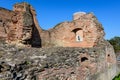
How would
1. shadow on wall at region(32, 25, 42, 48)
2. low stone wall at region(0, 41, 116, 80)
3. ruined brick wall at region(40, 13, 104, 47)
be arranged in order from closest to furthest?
low stone wall at region(0, 41, 116, 80) → ruined brick wall at region(40, 13, 104, 47) → shadow on wall at region(32, 25, 42, 48)

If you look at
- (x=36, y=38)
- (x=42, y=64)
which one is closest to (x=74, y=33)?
(x=36, y=38)

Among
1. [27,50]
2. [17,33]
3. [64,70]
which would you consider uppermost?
[17,33]

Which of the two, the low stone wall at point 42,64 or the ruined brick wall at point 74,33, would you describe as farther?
the ruined brick wall at point 74,33

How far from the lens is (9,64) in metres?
5.47

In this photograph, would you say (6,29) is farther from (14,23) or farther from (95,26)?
(95,26)

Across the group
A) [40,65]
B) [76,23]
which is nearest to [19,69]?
[40,65]

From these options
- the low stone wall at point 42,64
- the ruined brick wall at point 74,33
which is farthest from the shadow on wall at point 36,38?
the low stone wall at point 42,64

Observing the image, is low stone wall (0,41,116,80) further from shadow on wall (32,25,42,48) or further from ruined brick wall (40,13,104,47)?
shadow on wall (32,25,42,48)

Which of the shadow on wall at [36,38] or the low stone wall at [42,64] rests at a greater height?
the shadow on wall at [36,38]

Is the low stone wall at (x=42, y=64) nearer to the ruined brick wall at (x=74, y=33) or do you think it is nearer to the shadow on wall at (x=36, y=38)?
the ruined brick wall at (x=74, y=33)

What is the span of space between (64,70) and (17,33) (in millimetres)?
7587

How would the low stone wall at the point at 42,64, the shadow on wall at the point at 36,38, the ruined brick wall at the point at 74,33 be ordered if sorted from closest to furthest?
the low stone wall at the point at 42,64, the ruined brick wall at the point at 74,33, the shadow on wall at the point at 36,38

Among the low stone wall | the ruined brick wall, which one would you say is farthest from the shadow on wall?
the low stone wall

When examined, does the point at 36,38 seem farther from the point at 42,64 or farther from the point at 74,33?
the point at 42,64
